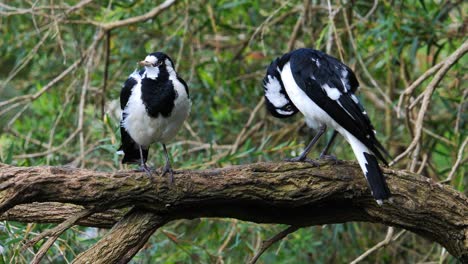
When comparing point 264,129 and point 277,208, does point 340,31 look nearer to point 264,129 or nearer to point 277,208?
point 264,129

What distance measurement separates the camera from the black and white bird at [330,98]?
3.46 meters

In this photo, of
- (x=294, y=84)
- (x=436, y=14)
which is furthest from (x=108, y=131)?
(x=436, y=14)

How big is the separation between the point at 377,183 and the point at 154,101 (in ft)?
3.21

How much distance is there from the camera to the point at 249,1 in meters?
5.01

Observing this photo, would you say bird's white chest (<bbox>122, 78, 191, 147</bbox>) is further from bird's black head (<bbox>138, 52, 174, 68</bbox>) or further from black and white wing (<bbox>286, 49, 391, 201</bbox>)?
black and white wing (<bbox>286, 49, 391, 201</bbox>)

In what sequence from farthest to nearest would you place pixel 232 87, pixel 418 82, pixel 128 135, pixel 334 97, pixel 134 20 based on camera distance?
pixel 232 87, pixel 134 20, pixel 418 82, pixel 128 135, pixel 334 97

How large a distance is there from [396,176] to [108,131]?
1.62 m

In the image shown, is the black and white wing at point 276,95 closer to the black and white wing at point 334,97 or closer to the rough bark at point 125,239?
the black and white wing at point 334,97

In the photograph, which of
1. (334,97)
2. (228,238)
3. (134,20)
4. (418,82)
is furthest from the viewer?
(134,20)

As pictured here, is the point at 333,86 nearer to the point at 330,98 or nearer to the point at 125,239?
the point at 330,98

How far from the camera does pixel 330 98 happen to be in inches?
142

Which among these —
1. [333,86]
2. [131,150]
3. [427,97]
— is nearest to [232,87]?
[131,150]

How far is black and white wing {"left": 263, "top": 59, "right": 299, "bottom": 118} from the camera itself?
157 inches

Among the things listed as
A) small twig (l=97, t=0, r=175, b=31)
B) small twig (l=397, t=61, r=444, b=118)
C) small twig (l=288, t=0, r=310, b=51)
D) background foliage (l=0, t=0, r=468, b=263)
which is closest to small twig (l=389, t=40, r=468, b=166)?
small twig (l=397, t=61, r=444, b=118)
